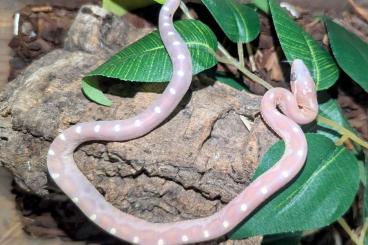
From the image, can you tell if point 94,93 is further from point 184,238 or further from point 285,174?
point 285,174

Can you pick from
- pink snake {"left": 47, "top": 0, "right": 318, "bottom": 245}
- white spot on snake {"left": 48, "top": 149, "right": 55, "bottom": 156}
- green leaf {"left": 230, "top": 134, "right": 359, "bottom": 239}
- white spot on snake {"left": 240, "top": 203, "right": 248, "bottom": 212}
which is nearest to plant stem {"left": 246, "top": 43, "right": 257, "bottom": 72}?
pink snake {"left": 47, "top": 0, "right": 318, "bottom": 245}

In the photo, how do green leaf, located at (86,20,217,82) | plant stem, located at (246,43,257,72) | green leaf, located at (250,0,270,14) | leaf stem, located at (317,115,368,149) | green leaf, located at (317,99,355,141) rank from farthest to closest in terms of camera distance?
plant stem, located at (246,43,257,72), green leaf, located at (250,0,270,14), green leaf, located at (317,99,355,141), leaf stem, located at (317,115,368,149), green leaf, located at (86,20,217,82)

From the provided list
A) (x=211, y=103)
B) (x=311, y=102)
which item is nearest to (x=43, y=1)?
(x=211, y=103)

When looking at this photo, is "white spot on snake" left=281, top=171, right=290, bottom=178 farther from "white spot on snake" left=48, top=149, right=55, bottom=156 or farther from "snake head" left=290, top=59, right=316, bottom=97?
"white spot on snake" left=48, top=149, right=55, bottom=156

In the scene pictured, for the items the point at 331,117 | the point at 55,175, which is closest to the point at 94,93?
the point at 55,175

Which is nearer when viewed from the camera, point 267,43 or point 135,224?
point 135,224

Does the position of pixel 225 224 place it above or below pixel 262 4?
below

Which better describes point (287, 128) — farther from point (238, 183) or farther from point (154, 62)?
point (154, 62)
